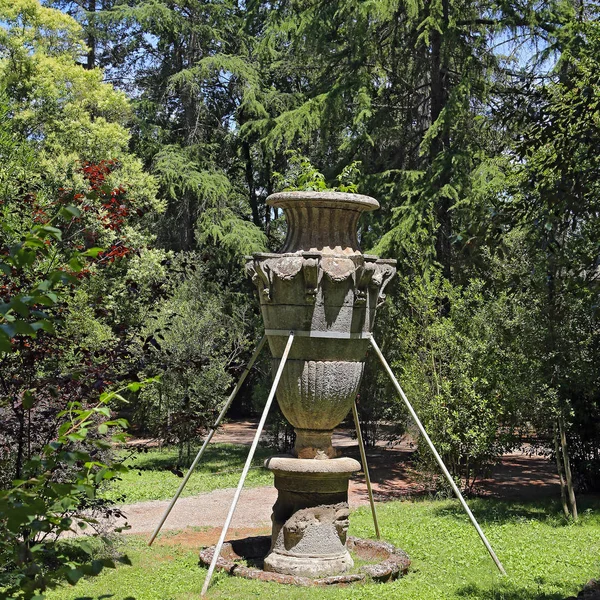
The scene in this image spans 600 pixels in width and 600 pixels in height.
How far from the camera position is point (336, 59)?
16.6 m

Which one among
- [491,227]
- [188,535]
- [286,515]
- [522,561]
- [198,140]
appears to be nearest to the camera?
[491,227]

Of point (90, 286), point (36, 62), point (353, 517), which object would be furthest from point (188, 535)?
point (36, 62)

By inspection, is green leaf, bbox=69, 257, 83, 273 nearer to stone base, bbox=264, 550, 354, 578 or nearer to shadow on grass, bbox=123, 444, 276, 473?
stone base, bbox=264, 550, 354, 578

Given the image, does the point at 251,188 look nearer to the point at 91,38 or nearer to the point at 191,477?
the point at 91,38

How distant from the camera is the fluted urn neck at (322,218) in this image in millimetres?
7105

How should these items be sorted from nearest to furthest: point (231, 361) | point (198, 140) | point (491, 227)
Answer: point (491, 227) → point (231, 361) → point (198, 140)

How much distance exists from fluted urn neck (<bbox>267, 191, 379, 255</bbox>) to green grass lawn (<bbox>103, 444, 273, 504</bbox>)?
5165 mm

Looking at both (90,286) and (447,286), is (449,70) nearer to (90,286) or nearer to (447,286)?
(447,286)

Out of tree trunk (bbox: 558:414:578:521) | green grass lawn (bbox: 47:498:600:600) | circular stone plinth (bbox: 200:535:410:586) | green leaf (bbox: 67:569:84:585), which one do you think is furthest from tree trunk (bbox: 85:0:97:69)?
green leaf (bbox: 67:569:84:585)

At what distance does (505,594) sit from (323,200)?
12.3 feet

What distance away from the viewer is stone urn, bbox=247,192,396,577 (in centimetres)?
693

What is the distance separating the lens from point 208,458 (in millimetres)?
16594

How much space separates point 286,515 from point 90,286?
12.5 meters

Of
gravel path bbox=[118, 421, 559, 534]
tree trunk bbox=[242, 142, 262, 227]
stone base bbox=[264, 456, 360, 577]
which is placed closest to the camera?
stone base bbox=[264, 456, 360, 577]
